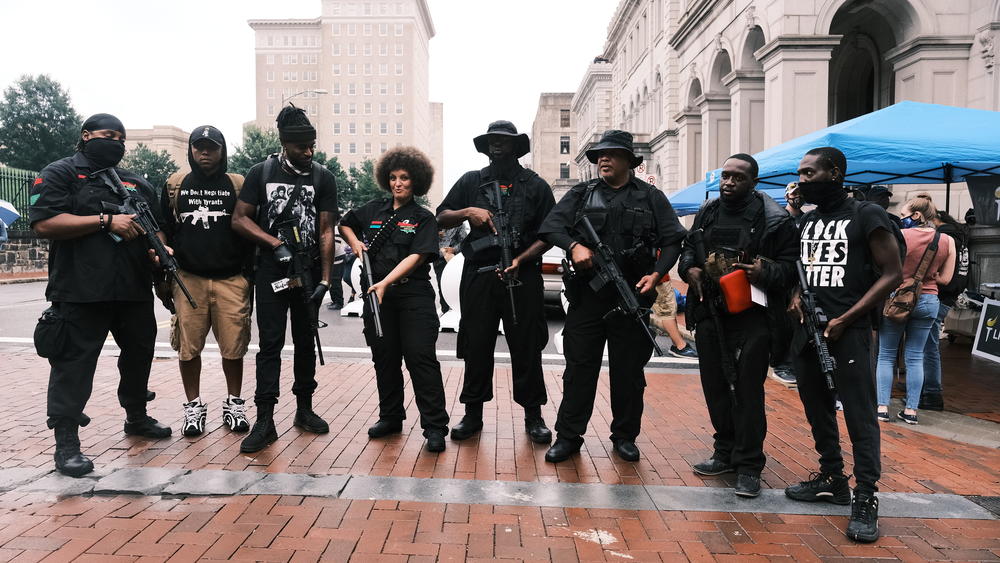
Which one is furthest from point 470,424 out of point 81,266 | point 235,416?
point 81,266

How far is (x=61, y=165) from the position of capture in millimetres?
4098

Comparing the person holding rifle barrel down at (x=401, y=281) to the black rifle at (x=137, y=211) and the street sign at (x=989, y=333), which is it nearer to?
the black rifle at (x=137, y=211)

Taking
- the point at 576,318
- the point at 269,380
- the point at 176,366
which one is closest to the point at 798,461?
the point at 576,318

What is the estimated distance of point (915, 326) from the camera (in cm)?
579

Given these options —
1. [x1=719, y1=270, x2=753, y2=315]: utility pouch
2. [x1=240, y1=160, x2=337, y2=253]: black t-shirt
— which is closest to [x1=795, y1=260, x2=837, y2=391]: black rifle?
[x1=719, y1=270, x2=753, y2=315]: utility pouch

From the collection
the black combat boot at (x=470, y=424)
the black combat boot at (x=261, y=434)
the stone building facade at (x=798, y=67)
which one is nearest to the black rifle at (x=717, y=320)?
the black combat boot at (x=470, y=424)

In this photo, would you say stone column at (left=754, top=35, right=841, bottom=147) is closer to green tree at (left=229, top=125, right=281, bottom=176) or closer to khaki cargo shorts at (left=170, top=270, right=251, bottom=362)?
khaki cargo shorts at (left=170, top=270, right=251, bottom=362)

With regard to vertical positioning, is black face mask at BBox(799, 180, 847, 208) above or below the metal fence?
below

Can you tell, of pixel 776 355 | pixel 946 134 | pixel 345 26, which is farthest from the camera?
pixel 345 26

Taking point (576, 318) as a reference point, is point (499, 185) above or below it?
above

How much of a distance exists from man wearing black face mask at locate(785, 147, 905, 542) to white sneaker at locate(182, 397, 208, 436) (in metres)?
3.74

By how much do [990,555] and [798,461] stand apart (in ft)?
4.52

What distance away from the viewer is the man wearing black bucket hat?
15.3 feet

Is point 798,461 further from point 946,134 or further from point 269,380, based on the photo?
point 946,134
